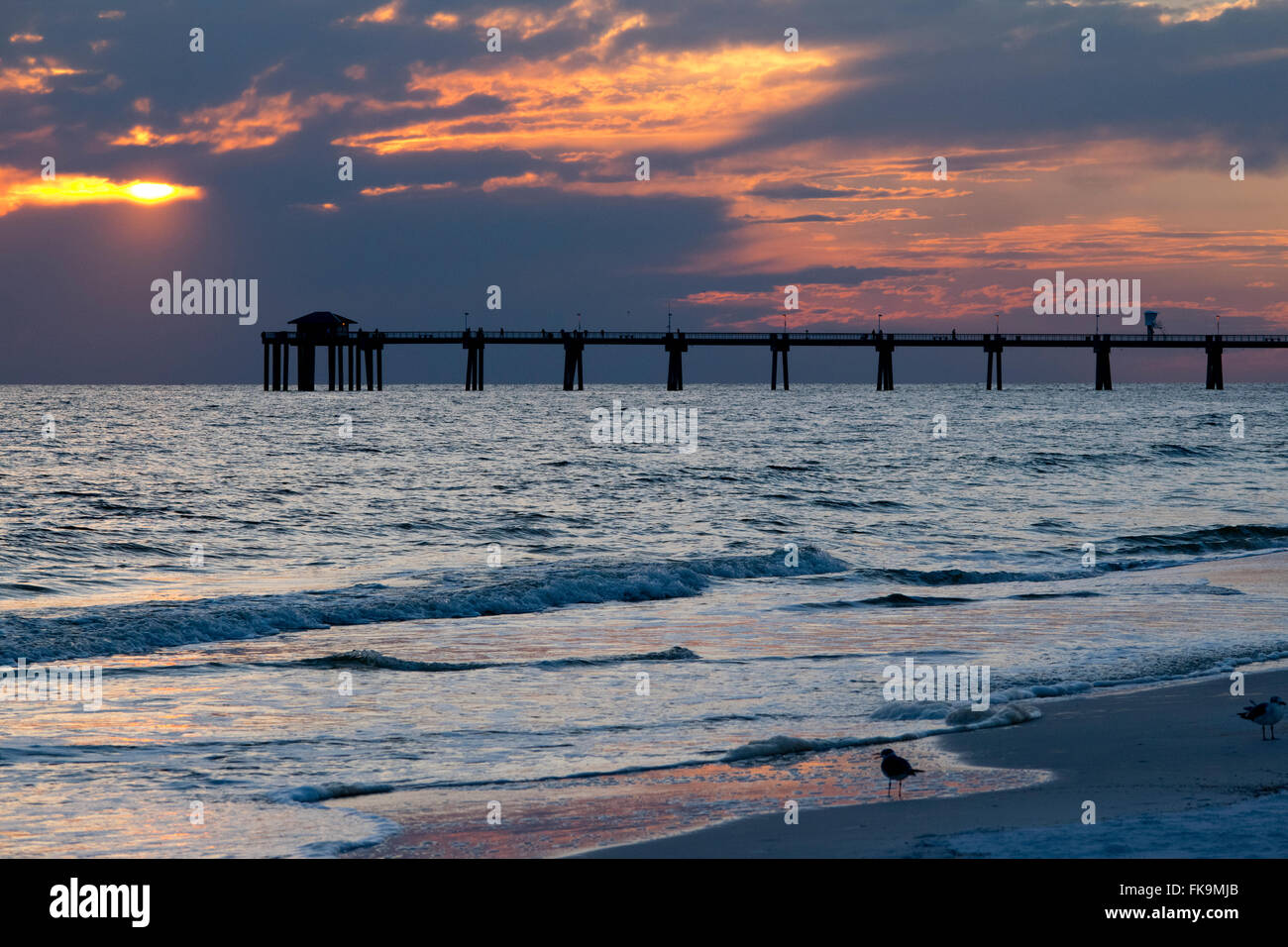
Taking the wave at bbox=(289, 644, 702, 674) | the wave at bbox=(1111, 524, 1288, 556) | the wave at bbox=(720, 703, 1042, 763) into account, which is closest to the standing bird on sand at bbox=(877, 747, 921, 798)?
the wave at bbox=(720, 703, 1042, 763)

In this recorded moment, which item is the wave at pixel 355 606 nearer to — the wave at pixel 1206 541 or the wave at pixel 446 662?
the wave at pixel 446 662

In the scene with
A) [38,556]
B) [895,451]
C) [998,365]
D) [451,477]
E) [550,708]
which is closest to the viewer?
[550,708]

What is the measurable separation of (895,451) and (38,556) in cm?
4060

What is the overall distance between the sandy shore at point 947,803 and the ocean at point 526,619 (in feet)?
0.96

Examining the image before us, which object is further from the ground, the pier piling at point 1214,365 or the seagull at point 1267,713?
the pier piling at point 1214,365

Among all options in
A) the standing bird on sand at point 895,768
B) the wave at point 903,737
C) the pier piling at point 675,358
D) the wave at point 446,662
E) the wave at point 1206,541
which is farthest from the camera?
the pier piling at point 675,358

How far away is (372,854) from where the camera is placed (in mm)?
6789

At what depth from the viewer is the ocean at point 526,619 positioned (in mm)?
8867

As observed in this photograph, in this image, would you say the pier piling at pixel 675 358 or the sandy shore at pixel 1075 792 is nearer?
the sandy shore at pixel 1075 792

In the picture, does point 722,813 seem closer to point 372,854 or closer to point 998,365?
point 372,854

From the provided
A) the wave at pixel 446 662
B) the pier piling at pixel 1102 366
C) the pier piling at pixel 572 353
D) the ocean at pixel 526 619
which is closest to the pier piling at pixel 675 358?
the pier piling at pixel 572 353

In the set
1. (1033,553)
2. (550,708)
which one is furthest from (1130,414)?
(550,708)

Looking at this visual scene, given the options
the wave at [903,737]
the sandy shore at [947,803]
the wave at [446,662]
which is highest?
the sandy shore at [947,803]
